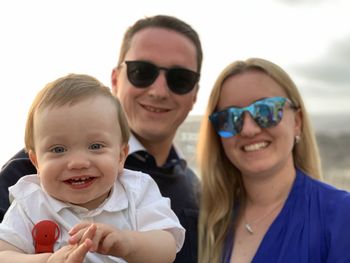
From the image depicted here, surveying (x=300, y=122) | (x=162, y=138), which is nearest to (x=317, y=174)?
(x=300, y=122)

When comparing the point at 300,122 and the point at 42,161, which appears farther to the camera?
the point at 300,122

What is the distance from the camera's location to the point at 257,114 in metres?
2.84

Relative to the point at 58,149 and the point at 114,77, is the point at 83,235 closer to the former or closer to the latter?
the point at 58,149

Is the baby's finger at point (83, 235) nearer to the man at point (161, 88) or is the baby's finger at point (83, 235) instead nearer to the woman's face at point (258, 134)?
the man at point (161, 88)

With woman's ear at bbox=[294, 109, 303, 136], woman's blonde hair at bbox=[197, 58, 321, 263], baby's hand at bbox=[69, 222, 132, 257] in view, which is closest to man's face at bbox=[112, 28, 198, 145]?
woman's blonde hair at bbox=[197, 58, 321, 263]

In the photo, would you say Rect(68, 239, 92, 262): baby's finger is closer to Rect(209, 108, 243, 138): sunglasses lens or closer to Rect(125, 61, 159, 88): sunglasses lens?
Rect(209, 108, 243, 138): sunglasses lens

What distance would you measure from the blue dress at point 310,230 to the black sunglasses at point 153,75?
1091mm

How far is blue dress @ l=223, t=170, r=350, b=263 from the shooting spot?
2.37 meters

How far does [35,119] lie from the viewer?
1.82 metres

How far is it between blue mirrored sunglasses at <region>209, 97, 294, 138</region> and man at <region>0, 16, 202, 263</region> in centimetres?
45

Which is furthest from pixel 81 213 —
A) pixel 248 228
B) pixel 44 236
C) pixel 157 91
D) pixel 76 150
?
pixel 157 91

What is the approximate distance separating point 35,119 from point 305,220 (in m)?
1.63

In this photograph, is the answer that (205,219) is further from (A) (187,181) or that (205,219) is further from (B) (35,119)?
(B) (35,119)

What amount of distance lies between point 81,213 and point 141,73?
149cm
